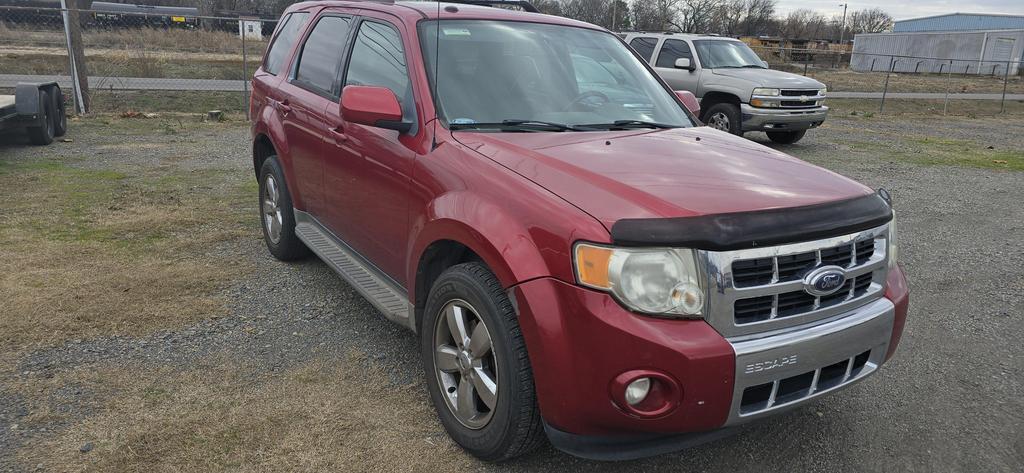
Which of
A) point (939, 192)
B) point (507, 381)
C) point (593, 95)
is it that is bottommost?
point (939, 192)

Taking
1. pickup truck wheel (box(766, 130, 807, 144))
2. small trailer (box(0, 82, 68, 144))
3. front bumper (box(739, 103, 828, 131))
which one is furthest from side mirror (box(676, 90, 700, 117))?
pickup truck wheel (box(766, 130, 807, 144))

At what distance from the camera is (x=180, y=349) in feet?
12.6

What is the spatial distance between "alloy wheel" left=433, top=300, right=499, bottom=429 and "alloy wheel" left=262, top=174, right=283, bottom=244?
2.54 m

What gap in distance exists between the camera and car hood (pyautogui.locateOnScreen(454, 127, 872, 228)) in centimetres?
245

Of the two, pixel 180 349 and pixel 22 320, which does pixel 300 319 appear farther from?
pixel 22 320

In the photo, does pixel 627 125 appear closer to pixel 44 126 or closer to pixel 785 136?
pixel 44 126

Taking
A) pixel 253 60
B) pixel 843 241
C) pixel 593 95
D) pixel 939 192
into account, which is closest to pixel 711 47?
pixel 939 192

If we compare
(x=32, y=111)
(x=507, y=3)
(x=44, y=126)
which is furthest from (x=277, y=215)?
(x=44, y=126)

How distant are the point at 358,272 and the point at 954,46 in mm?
70494

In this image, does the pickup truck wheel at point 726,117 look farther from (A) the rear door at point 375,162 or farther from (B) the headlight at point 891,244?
(B) the headlight at point 891,244

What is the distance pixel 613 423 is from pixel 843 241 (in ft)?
3.49

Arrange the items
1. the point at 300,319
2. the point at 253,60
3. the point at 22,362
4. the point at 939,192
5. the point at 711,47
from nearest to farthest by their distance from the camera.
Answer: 1. the point at 22,362
2. the point at 300,319
3. the point at 939,192
4. the point at 711,47
5. the point at 253,60

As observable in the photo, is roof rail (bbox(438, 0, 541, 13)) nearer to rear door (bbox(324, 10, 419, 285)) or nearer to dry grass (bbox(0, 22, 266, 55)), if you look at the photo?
rear door (bbox(324, 10, 419, 285))

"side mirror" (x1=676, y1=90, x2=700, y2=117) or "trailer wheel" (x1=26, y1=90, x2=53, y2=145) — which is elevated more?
"side mirror" (x1=676, y1=90, x2=700, y2=117)
